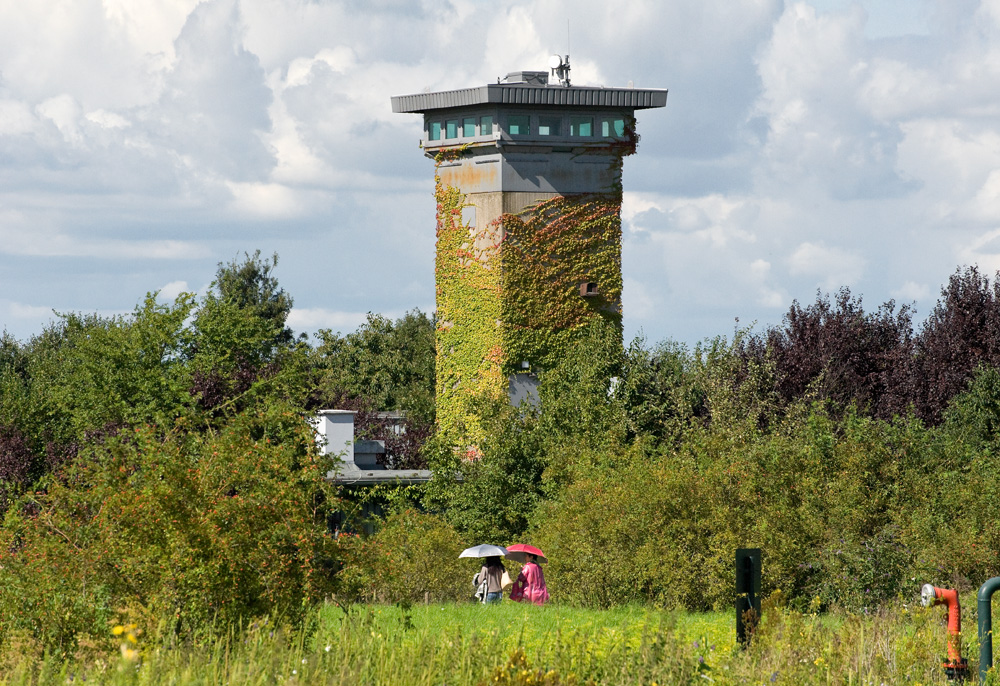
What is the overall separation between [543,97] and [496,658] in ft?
97.3

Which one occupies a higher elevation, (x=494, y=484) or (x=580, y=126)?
(x=580, y=126)

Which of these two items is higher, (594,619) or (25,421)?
(25,421)

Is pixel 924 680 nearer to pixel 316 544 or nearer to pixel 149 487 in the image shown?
pixel 316 544

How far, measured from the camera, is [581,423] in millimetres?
31938

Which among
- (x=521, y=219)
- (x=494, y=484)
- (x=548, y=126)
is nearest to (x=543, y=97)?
(x=548, y=126)

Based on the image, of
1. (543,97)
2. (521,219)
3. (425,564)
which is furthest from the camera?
(521,219)

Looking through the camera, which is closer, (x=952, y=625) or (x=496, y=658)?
(x=496, y=658)

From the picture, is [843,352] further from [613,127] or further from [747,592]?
[747,592]

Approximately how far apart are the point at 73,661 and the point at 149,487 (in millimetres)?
1805

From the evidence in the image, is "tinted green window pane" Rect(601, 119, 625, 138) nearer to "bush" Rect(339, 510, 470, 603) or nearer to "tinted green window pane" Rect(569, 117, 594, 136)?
"tinted green window pane" Rect(569, 117, 594, 136)

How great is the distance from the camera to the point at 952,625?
10.6 metres

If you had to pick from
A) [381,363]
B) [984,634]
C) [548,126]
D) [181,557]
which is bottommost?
[984,634]

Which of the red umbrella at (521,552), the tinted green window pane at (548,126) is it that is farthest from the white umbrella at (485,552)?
the tinted green window pane at (548,126)

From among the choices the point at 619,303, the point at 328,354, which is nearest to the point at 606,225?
the point at 619,303
